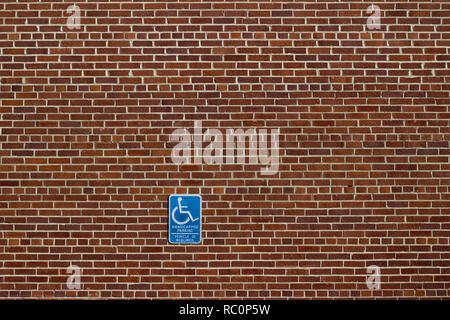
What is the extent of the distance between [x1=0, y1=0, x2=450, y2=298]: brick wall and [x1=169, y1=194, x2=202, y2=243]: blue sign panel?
74 millimetres

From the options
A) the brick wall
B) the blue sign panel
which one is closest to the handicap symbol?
the blue sign panel

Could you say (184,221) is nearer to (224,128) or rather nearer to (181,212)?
(181,212)

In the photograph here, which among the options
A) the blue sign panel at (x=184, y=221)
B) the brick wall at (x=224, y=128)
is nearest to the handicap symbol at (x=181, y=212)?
the blue sign panel at (x=184, y=221)

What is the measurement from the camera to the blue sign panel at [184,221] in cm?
387

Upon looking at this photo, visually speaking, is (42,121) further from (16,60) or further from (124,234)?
(124,234)

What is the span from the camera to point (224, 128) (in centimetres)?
391

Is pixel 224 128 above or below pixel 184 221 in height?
Answer: above

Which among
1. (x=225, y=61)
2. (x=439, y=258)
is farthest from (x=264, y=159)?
(x=439, y=258)

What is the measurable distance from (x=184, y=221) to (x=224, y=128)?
Answer: 0.91 m

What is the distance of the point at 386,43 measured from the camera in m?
3.94

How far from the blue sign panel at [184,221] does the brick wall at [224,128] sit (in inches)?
2.9

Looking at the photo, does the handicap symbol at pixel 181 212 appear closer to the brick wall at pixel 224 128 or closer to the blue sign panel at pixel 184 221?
the blue sign panel at pixel 184 221

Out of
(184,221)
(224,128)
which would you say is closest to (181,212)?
(184,221)

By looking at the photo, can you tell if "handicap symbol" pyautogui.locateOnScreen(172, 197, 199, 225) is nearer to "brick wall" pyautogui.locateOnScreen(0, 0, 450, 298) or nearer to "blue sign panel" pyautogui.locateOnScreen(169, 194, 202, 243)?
"blue sign panel" pyautogui.locateOnScreen(169, 194, 202, 243)
